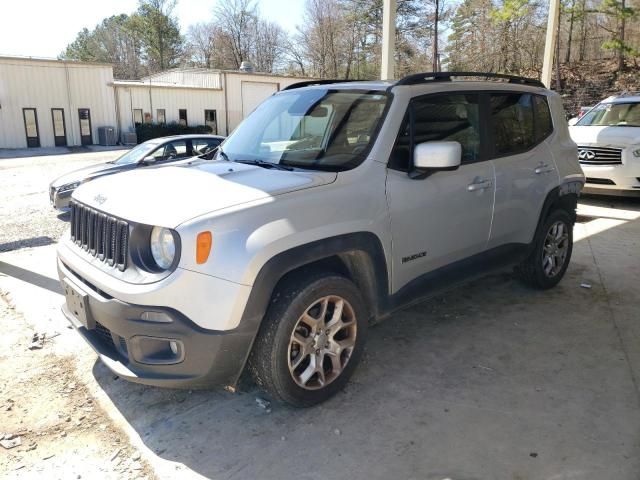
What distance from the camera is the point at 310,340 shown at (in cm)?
304

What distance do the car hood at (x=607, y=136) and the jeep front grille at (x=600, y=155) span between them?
9 centimetres

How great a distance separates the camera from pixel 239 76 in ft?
106

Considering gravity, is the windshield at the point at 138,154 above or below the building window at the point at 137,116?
below

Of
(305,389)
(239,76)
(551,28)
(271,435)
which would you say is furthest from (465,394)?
(239,76)

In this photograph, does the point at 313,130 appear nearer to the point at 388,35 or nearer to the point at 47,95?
the point at 388,35

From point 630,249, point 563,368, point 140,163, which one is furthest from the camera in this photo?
point 140,163

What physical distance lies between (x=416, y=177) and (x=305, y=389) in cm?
151

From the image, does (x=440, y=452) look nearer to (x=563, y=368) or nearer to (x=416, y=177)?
(x=563, y=368)

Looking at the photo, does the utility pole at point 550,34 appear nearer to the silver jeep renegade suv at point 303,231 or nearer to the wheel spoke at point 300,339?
the silver jeep renegade suv at point 303,231

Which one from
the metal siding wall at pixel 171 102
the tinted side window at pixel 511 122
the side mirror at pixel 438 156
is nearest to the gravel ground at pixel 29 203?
the side mirror at pixel 438 156

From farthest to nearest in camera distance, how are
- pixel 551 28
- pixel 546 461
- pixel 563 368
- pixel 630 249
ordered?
pixel 551 28, pixel 630 249, pixel 563 368, pixel 546 461

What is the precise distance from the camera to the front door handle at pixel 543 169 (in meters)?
4.50

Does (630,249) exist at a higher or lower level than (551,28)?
lower

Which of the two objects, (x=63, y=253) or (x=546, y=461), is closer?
(x=546, y=461)
